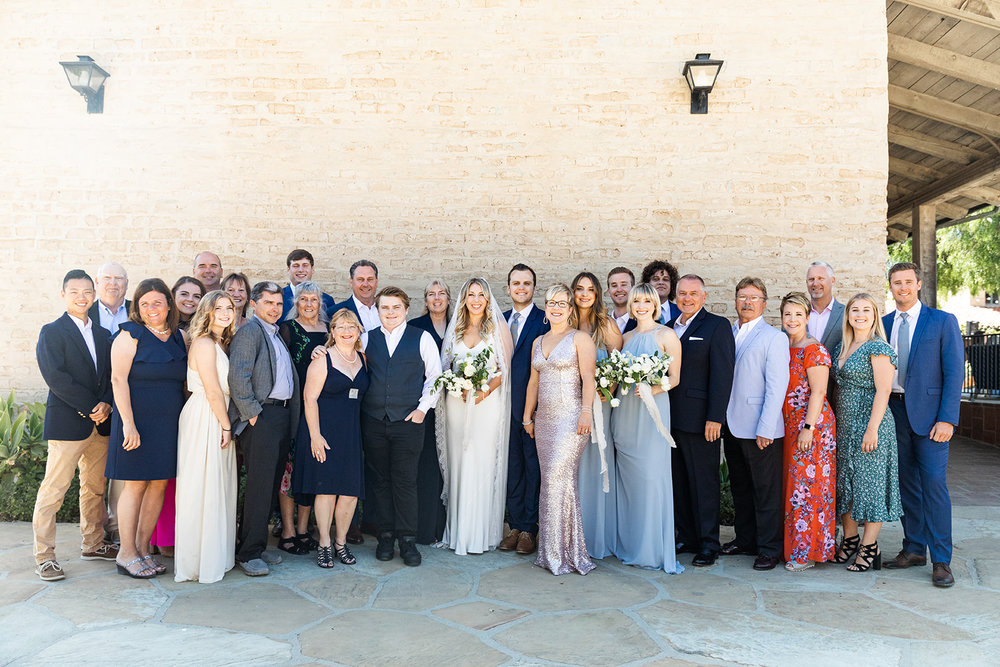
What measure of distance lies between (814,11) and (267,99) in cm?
569

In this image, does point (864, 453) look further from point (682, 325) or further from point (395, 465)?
point (395, 465)

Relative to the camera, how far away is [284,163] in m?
7.42

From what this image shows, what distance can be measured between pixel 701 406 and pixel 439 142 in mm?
3983

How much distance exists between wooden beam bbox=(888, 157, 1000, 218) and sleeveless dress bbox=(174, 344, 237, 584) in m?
11.9

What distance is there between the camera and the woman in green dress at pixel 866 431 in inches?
189

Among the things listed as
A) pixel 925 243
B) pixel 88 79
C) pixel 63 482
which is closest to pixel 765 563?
pixel 63 482

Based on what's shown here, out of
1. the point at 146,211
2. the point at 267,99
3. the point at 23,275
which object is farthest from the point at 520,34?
the point at 23,275

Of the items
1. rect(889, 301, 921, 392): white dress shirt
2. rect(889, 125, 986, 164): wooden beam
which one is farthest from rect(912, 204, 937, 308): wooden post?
rect(889, 301, 921, 392): white dress shirt

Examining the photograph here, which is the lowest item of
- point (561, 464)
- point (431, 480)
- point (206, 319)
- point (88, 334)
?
point (431, 480)

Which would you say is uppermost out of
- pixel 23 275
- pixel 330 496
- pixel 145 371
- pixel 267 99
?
pixel 267 99

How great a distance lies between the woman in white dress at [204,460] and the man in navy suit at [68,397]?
68 centimetres

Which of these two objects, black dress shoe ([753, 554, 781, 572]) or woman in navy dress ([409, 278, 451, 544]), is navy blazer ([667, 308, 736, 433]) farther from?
woman in navy dress ([409, 278, 451, 544])

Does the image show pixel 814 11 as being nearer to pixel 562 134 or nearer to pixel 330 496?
pixel 562 134

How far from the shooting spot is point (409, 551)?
16.5ft
